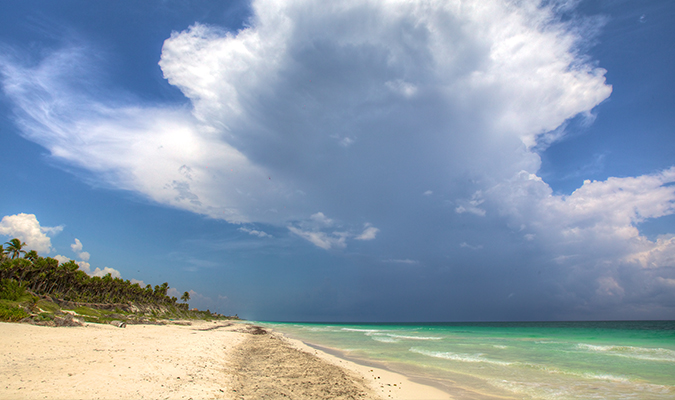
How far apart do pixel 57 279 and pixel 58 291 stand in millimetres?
3255

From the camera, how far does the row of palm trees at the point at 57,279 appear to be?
49.7 meters

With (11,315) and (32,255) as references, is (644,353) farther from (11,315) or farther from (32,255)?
(32,255)

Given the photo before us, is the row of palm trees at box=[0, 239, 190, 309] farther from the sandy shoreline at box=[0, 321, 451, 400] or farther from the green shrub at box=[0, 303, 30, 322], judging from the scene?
the sandy shoreline at box=[0, 321, 451, 400]

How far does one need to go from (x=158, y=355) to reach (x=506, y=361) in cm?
2366

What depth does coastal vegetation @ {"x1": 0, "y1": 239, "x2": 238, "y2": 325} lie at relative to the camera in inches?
1329

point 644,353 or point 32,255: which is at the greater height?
point 32,255

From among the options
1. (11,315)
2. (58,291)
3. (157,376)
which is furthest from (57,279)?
(157,376)

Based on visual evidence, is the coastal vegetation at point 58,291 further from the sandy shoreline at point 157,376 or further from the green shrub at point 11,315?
the sandy shoreline at point 157,376

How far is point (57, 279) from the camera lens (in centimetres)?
6088

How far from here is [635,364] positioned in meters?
19.8

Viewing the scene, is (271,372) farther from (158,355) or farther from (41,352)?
(41,352)

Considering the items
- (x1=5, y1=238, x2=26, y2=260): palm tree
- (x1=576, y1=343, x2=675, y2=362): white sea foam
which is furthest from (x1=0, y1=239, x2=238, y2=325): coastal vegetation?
(x1=576, y1=343, x2=675, y2=362): white sea foam

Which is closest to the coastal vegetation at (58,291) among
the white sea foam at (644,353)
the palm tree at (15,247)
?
the palm tree at (15,247)

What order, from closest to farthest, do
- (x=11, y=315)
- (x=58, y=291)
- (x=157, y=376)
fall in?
1. (x=157, y=376)
2. (x=11, y=315)
3. (x=58, y=291)
